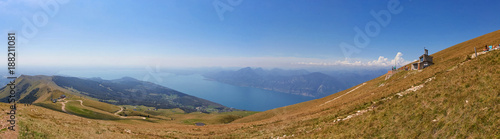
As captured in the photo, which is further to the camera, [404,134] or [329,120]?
[329,120]

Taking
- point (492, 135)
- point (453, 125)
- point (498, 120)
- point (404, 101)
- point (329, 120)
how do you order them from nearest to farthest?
point (492, 135) < point (498, 120) < point (453, 125) < point (404, 101) < point (329, 120)

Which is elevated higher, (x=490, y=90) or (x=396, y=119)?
(x=490, y=90)

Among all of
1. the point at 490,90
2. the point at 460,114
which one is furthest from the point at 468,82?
the point at 460,114

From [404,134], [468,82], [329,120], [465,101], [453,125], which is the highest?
[468,82]

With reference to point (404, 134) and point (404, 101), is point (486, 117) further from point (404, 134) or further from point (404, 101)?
point (404, 101)

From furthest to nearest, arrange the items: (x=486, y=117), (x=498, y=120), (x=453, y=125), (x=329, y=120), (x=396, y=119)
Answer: (x=329, y=120) → (x=396, y=119) → (x=453, y=125) → (x=486, y=117) → (x=498, y=120)

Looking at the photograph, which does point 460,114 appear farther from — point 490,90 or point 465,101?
point 490,90

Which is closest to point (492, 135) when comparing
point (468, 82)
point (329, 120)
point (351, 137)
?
point (351, 137)

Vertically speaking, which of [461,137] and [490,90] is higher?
[490,90]

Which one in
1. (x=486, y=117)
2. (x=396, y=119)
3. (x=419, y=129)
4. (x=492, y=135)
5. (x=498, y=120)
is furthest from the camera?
(x=396, y=119)
